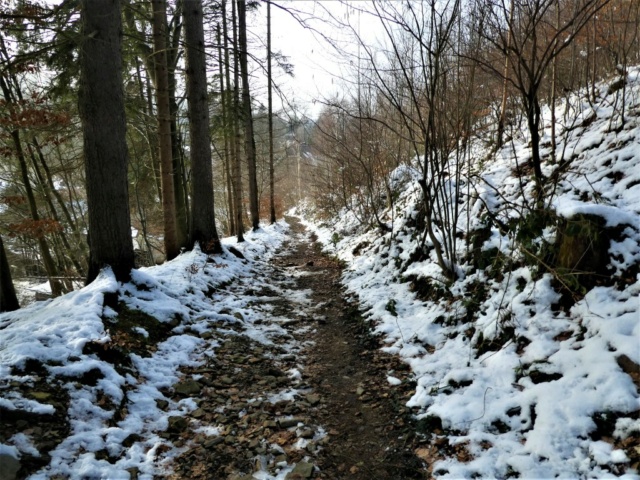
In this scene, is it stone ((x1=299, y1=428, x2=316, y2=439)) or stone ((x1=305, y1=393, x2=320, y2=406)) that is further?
stone ((x1=305, y1=393, x2=320, y2=406))

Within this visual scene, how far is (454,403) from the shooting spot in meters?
3.11

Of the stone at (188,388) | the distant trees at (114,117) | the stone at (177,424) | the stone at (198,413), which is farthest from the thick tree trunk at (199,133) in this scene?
the stone at (177,424)

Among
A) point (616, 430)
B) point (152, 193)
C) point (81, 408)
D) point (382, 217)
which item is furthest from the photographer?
point (152, 193)

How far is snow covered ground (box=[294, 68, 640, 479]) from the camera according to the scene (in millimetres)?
2352

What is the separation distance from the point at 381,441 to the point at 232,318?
3306mm

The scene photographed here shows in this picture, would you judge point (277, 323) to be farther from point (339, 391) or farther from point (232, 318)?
point (339, 391)

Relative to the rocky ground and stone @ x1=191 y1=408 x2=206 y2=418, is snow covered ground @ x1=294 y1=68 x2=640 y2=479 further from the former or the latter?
stone @ x1=191 y1=408 x2=206 y2=418

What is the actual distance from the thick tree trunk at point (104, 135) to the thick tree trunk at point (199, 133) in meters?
2.97

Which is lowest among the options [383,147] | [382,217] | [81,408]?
[81,408]

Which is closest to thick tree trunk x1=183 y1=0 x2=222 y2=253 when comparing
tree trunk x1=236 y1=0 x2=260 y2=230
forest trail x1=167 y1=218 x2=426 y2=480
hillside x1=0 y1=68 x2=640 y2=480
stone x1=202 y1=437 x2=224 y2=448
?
tree trunk x1=236 y1=0 x2=260 y2=230

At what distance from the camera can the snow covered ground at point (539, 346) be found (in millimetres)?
2352

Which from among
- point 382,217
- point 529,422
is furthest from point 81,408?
point 382,217

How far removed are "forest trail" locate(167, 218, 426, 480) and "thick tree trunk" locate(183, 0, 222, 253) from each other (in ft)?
13.3

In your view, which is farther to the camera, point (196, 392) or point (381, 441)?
point (196, 392)
